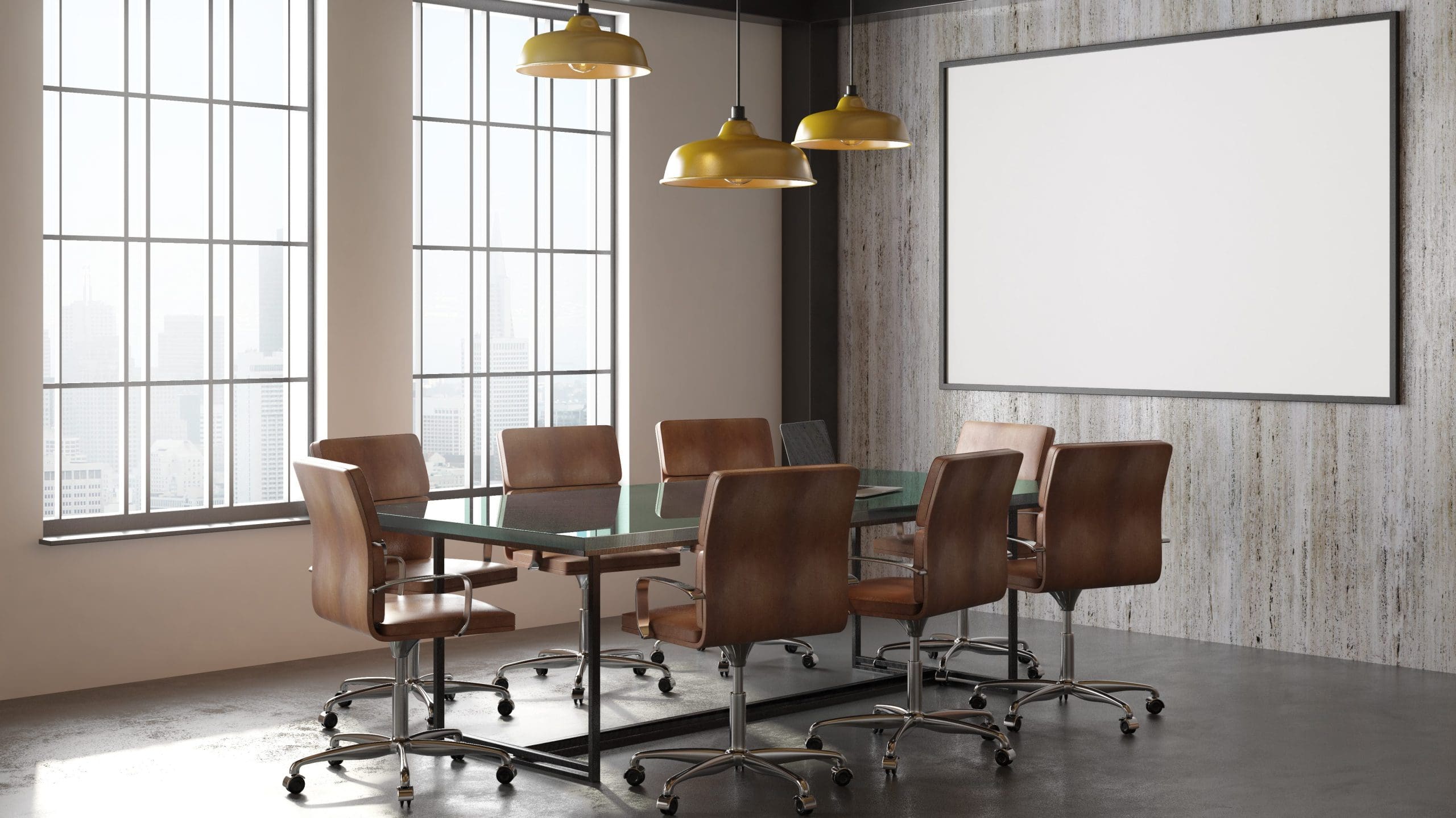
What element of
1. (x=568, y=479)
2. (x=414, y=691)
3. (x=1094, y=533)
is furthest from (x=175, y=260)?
(x=1094, y=533)

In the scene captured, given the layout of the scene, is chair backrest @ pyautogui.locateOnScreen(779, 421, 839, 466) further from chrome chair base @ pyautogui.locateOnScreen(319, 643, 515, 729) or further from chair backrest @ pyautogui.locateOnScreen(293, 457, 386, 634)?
chair backrest @ pyautogui.locateOnScreen(293, 457, 386, 634)

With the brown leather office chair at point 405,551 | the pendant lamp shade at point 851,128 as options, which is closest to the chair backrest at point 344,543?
the brown leather office chair at point 405,551

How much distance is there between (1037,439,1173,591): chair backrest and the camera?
552 cm

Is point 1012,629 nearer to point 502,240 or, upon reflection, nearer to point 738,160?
point 738,160

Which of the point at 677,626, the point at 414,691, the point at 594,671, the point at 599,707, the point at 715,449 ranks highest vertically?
the point at 715,449

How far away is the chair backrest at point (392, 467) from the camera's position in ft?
19.3

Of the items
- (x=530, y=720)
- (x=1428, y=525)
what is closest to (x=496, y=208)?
(x=530, y=720)

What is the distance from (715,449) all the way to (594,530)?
2.18 m

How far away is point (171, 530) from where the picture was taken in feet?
22.0

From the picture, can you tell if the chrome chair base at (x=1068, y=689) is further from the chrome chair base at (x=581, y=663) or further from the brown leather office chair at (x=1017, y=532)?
the chrome chair base at (x=581, y=663)

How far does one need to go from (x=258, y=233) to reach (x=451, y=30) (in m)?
1.45

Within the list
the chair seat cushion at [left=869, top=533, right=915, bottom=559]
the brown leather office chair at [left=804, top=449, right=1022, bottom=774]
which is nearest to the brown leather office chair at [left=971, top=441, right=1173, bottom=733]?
the brown leather office chair at [left=804, top=449, right=1022, bottom=774]

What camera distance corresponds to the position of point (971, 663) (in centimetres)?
694

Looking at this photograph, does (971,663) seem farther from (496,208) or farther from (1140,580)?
(496,208)
